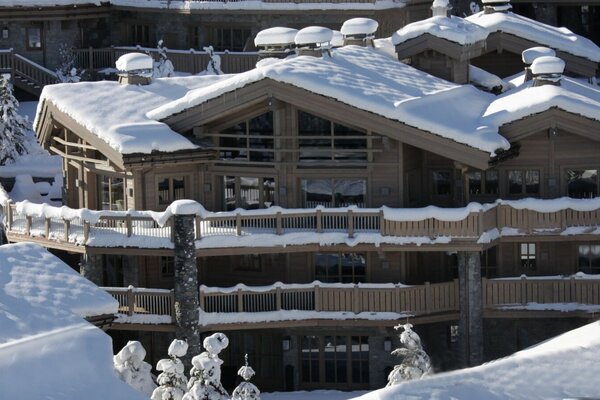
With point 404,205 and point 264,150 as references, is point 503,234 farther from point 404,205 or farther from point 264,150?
point 264,150

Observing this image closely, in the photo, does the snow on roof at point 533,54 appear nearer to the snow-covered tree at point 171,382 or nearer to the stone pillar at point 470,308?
the stone pillar at point 470,308

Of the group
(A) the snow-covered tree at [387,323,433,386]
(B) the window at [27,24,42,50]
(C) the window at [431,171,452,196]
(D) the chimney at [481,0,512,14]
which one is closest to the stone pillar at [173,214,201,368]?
(A) the snow-covered tree at [387,323,433,386]

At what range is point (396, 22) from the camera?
8244cm

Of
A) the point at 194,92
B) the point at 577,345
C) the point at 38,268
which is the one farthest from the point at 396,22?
the point at 577,345

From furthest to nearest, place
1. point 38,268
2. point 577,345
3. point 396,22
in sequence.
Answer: point 396,22, point 38,268, point 577,345

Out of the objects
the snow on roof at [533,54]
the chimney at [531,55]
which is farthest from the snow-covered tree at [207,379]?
the snow on roof at [533,54]

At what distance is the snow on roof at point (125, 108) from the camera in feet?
204

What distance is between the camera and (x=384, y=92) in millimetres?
62656

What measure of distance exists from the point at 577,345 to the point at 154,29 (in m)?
50.1

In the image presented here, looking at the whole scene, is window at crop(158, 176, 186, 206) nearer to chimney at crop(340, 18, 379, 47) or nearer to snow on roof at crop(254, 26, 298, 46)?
snow on roof at crop(254, 26, 298, 46)

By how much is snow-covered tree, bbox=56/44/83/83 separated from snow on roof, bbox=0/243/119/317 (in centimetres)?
2576

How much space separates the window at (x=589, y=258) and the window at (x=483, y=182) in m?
2.95

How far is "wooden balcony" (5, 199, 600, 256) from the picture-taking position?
200 ft

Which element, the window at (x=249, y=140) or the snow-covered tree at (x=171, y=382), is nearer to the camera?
the snow-covered tree at (x=171, y=382)
